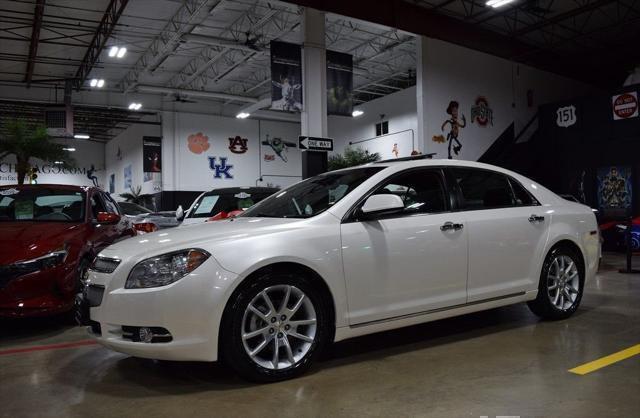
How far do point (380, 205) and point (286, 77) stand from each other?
9028 mm

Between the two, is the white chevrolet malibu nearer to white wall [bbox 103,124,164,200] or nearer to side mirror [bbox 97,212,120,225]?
side mirror [bbox 97,212,120,225]

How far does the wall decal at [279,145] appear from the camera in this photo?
27.6 m

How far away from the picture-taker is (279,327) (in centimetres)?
314

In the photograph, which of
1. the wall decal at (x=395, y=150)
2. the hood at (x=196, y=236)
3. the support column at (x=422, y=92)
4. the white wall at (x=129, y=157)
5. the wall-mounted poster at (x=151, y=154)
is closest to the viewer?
the hood at (x=196, y=236)

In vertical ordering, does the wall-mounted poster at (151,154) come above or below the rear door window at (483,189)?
above

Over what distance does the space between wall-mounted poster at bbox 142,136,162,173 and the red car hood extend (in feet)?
64.8

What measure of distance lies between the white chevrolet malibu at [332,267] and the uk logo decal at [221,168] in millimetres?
22069

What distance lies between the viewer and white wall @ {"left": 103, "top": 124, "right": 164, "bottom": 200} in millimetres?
26336

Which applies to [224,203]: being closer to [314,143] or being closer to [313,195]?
[314,143]

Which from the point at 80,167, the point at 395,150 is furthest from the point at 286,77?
the point at 80,167

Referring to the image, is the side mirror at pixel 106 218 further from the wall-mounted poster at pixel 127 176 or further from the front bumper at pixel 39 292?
the wall-mounted poster at pixel 127 176

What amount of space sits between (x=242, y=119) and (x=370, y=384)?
2475 cm

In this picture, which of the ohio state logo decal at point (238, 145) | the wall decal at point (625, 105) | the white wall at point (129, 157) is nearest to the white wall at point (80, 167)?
the white wall at point (129, 157)

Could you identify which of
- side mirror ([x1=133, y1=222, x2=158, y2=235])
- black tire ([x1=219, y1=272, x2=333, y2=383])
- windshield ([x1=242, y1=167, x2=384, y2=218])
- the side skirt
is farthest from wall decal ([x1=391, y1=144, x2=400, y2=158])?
black tire ([x1=219, y1=272, x2=333, y2=383])
